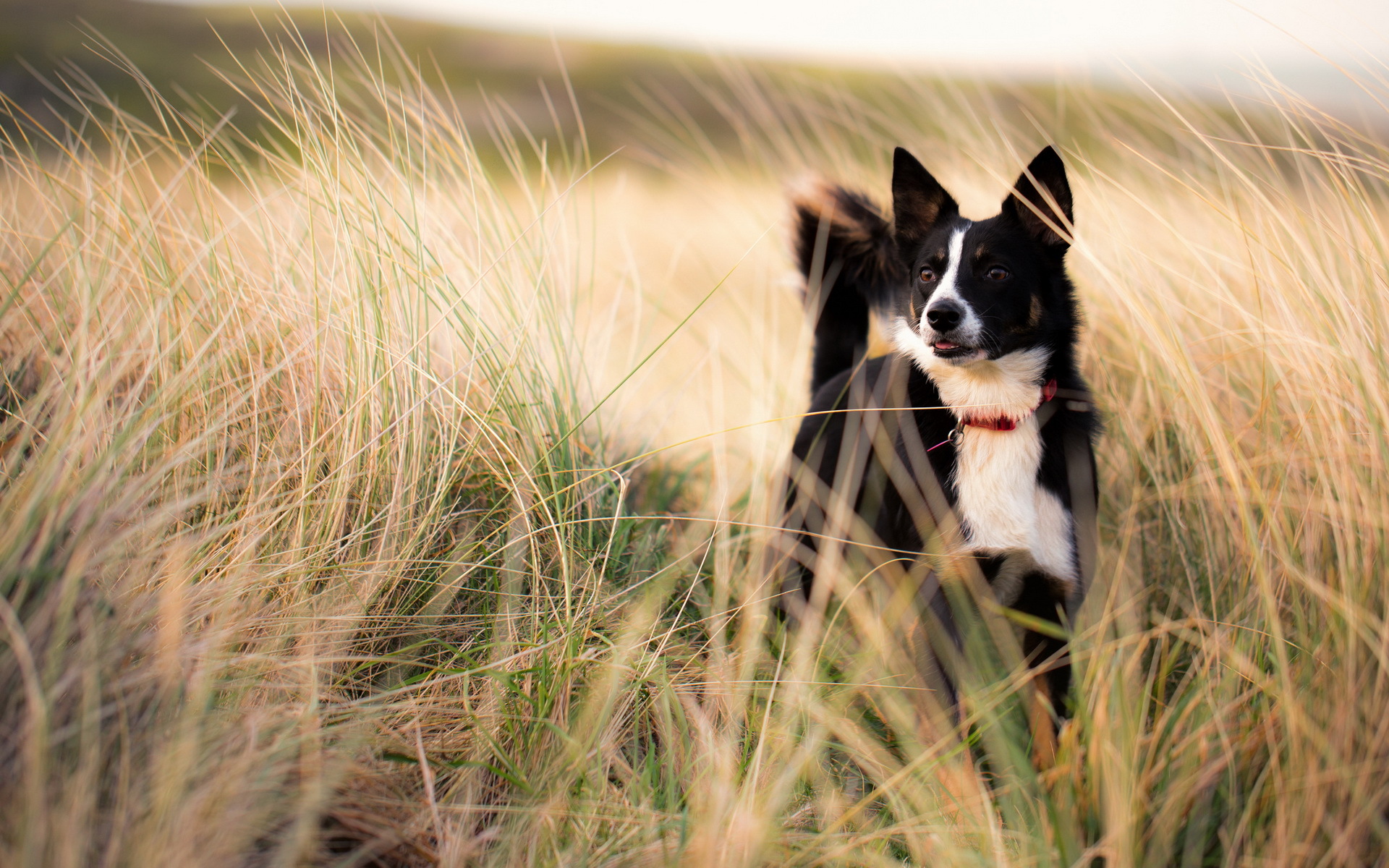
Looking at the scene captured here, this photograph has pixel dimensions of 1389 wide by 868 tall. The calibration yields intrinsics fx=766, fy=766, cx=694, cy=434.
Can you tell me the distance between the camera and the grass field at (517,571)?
126 cm

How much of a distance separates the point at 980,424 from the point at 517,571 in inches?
50.2

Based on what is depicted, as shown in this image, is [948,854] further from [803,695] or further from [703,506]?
[703,506]

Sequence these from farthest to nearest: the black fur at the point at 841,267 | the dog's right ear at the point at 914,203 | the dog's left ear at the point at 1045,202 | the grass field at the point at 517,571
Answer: the black fur at the point at 841,267 → the dog's right ear at the point at 914,203 → the dog's left ear at the point at 1045,202 → the grass field at the point at 517,571

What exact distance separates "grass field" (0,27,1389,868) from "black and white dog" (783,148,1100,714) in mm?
180

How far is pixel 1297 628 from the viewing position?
5.07ft

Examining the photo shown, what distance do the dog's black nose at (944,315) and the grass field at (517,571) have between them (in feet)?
1.09

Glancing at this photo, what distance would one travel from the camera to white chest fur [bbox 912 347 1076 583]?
1.96 metres

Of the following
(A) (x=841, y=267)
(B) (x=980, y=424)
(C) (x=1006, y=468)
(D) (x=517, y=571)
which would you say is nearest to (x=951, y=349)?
(B) (x=980, y=424)

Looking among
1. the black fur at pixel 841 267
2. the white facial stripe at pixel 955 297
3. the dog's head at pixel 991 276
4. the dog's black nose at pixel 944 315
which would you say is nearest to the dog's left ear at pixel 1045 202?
the dog's head at pixel 991 276

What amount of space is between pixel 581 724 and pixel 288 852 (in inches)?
25.1

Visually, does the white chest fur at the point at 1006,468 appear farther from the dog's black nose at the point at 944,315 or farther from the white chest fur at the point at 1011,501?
the dog's black nose at the point at 944,315

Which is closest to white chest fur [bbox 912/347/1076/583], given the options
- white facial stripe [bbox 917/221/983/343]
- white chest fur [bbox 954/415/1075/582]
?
white chest fur [bbox 954/415/1075/582]

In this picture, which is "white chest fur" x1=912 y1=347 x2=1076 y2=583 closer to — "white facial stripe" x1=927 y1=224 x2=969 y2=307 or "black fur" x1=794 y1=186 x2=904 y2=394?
"white facial stripe" x1=927 y1=224 x2=969 y2=307

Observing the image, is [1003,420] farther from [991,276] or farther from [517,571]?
[517,571]
